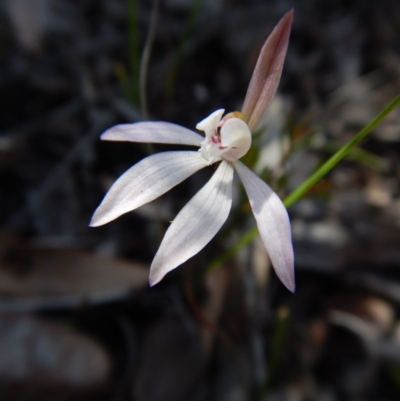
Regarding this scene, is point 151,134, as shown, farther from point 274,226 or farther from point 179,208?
point 179,208

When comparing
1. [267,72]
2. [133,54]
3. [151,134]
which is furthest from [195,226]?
[133,54]

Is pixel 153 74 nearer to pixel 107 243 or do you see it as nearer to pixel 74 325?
Result: pixel 107 243

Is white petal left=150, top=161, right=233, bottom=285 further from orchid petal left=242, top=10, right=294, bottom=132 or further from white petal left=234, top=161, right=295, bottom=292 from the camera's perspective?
orchid petal left=242, top=10, right=294, bottom=132

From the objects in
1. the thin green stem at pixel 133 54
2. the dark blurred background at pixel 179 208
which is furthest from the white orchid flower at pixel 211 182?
the thin green stem at pixel 133 54

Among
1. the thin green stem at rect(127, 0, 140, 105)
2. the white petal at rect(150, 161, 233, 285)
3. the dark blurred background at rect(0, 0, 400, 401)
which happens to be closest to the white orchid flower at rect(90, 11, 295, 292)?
the white petal at rect(150, 161, 233, 285)

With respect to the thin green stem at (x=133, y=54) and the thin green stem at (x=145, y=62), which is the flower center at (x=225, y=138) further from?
the thin green stem at (x=133, y=54)

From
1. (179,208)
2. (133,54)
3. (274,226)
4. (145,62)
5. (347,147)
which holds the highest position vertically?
(133,54)

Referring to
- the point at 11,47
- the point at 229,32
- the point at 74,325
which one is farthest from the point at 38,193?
Result: the point at 229,32
